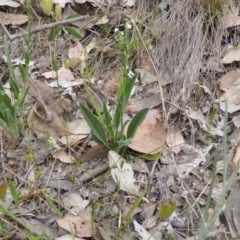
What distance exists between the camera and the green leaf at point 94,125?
4.41 ft

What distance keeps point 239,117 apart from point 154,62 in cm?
39

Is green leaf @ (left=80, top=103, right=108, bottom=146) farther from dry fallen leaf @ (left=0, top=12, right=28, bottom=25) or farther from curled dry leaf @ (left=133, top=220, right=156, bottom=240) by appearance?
dry fallen leaf @ (left=0, top=12, right=28, bottom=25)

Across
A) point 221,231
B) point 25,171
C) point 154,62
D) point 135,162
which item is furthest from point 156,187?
point 154,62

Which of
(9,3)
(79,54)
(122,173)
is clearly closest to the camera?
(122,173)

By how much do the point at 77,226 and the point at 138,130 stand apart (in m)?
0.39

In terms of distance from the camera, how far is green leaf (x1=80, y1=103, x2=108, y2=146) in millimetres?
1344

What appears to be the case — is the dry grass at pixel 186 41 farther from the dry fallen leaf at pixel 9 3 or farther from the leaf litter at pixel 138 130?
the dry fallen leaf at pixel 9 3

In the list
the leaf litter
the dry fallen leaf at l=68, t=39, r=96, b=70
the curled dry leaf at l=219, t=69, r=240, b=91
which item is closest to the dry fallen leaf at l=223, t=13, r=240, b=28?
the leaf litter

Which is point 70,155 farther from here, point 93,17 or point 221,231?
point 93,17

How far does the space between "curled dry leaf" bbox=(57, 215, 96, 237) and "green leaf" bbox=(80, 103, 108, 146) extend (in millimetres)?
248

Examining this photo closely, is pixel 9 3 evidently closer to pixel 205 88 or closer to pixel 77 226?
pixel 205 88

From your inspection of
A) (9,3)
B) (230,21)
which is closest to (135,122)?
(230,21)

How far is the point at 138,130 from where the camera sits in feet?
4.90

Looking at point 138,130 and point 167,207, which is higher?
point 167,207
